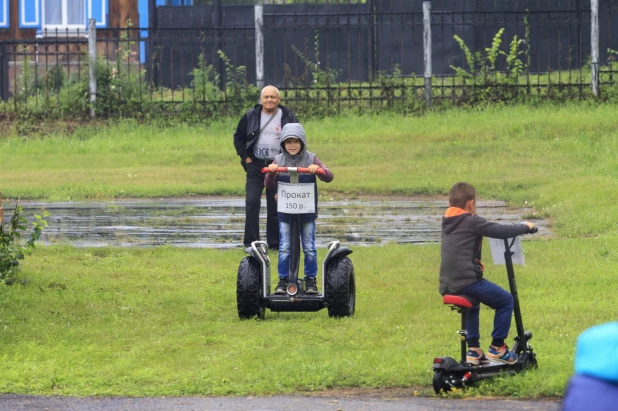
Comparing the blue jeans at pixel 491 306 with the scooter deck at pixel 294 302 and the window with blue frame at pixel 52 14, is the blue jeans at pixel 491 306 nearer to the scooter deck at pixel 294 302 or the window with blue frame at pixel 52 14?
the scooter deck at pixel 294 302

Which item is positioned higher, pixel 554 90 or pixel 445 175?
pixel 554 90

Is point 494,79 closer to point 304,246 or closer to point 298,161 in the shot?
point 298,161

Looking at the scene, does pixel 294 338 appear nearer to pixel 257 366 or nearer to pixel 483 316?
pixel 257 366

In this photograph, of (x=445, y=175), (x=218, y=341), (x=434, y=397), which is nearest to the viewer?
(x=434, y=397)

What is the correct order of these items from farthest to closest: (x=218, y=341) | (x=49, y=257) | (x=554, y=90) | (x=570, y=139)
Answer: (x=554, y=90)
(x=570, y=139)
(x=49, y=257)
(x=218, y=341)

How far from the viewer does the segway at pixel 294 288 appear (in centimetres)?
850

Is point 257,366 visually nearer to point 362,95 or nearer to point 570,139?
point 570,139

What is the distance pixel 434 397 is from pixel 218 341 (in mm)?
1956

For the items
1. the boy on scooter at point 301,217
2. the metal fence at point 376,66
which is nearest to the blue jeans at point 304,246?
the boy on scooter at point 301,217

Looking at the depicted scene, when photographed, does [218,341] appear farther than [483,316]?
No

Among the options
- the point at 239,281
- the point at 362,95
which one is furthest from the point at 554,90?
the point at 239,281

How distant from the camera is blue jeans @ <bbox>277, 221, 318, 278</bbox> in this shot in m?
8.75

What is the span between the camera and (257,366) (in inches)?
282

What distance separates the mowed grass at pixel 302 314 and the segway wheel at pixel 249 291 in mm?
110
